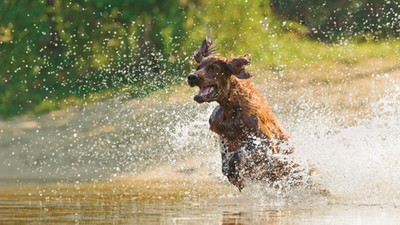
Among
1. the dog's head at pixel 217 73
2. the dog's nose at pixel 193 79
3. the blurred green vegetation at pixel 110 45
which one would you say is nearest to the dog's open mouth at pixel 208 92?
the dog's head at pixel 217 73

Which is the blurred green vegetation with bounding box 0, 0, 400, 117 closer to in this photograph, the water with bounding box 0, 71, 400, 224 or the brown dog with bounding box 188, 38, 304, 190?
the water with bounding box 0, 71, 400, 224

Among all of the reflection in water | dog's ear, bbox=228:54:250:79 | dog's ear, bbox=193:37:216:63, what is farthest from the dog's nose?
the reflection in water

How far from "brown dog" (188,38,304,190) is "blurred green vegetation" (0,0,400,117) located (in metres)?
7.26

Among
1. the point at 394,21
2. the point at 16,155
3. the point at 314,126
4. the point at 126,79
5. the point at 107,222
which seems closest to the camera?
the point at 107,222

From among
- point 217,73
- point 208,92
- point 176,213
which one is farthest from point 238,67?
point 176,213

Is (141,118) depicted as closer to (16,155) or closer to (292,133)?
(16,155)

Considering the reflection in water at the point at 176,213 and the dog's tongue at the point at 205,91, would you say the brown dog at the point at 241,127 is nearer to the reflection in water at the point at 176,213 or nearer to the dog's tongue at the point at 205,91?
the dog's tongue at the point at 205,91

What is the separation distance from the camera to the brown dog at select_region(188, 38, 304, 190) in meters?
12.9

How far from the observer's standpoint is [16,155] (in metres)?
18.3

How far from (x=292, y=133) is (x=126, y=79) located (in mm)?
7090

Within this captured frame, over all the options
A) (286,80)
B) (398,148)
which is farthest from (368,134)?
(286,80)

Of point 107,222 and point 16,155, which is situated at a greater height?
point 16,155

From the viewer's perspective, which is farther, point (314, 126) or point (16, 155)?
point (16, 155)

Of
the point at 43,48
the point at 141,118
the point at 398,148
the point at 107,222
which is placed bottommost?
the point at 107,222
